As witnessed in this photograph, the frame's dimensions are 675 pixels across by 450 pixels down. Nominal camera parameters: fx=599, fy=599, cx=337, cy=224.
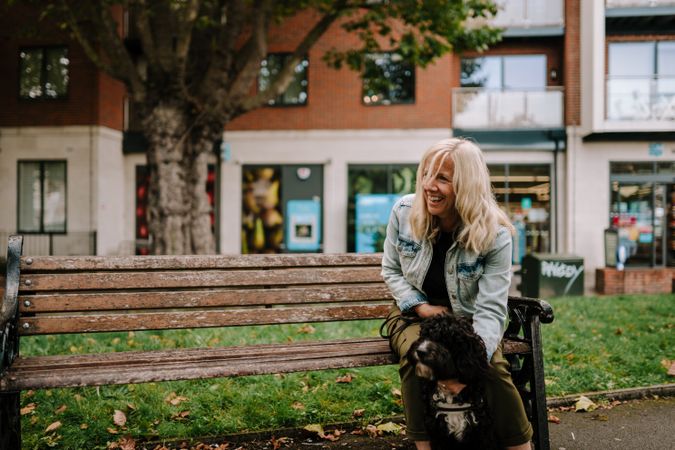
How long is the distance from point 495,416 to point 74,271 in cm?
259

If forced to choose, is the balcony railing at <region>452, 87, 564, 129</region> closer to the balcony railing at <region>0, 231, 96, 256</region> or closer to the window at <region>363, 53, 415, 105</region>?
the window at <region>363, 53, 415, 105</region>

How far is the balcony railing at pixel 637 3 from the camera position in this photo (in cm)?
1802

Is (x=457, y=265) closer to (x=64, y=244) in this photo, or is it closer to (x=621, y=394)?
(x=621, y=394)

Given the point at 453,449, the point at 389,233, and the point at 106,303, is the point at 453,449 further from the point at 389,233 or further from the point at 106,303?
the point at 106,303

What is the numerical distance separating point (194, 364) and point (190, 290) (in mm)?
1031

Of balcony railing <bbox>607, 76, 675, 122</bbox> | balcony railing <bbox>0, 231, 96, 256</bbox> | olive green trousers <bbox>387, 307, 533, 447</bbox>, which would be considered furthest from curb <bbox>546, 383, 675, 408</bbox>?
balcony railing <bbox>0, 231, 96, 256</bbox>

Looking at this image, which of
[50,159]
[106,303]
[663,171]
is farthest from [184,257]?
[663,171]

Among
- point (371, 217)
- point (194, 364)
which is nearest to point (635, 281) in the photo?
point (371, 217)

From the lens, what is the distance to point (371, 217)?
58.6 feet

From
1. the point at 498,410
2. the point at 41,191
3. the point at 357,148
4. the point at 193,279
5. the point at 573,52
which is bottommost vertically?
the point at 498,410

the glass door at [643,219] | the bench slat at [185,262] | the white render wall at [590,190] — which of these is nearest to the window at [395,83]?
the white render wall at [590,190]

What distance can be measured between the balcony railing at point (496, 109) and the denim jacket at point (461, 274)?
1571cm

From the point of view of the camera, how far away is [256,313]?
3.85m

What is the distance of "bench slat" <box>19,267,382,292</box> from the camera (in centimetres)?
356
